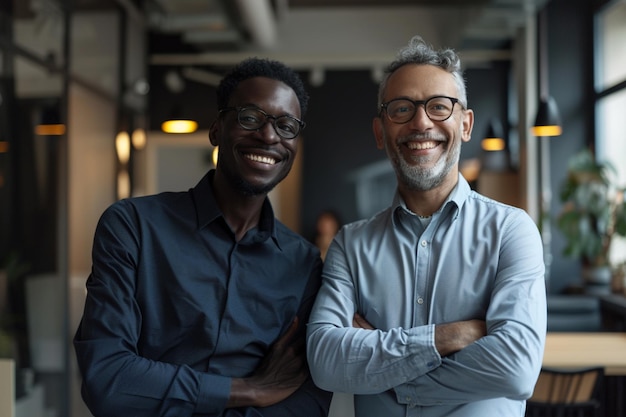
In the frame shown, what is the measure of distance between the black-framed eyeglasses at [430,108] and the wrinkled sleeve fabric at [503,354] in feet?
1.32

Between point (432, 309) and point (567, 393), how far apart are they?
73.0 inches

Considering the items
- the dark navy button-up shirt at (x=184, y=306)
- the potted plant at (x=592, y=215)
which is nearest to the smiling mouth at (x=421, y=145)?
the dark navy button-up shirt at (x=184, y=306)

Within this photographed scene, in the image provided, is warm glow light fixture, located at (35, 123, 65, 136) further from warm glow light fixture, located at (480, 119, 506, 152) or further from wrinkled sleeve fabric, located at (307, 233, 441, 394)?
warm glow light fixture, located at (480, 119, 506, 152)

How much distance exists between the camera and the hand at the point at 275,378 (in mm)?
1766

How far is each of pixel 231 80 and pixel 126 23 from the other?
6536 mm

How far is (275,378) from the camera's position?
5.98 feet

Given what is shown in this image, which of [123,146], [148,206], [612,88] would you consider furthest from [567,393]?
[123,146]

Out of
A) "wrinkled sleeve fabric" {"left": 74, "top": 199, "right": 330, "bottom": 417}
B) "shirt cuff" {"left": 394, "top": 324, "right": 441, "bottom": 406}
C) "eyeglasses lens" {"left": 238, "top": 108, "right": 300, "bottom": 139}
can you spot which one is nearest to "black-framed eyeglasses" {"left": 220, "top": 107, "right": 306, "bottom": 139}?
"eyeglasses lens" {"left": 238, "top": 108, "right": 300, "bottom": 139}

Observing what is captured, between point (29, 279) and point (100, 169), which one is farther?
point (100, 169)

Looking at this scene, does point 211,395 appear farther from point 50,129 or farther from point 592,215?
point 592,215

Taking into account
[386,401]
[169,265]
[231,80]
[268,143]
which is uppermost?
[231,80]

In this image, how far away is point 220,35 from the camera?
8.02 m

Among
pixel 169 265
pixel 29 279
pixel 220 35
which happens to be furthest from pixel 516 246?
pixel 220 35

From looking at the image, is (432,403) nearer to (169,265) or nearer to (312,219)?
(169,265)
